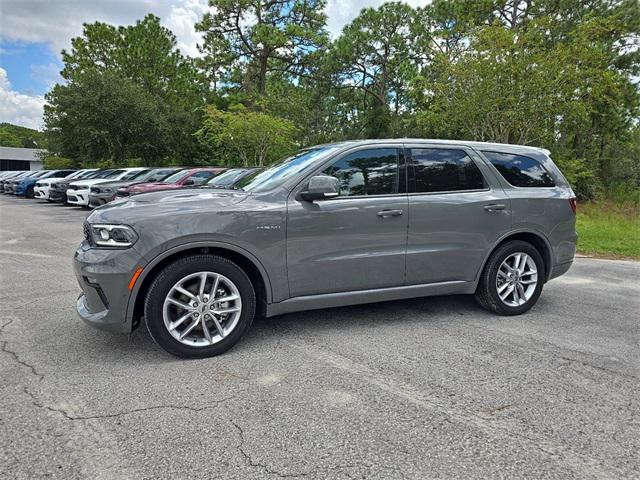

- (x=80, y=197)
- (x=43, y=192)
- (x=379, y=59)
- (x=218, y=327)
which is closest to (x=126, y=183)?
(x=80, y=197)

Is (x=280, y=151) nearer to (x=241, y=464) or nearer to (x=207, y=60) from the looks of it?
(x=207, y=60)

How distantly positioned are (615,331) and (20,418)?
4852mm

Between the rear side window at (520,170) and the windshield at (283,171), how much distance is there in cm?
179

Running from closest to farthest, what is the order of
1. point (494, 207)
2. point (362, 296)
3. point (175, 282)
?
point (175, 282)
point (362, 296)
point (494, 207)

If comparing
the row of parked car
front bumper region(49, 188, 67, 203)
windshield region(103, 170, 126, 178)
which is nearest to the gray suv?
the row of parked car

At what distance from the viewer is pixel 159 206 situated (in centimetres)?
357

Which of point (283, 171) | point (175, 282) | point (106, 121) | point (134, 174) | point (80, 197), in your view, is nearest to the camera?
point (175, 282)

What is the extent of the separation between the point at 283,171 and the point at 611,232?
10.3 meters

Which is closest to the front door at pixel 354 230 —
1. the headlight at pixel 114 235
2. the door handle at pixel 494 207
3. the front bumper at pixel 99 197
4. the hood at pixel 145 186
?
the door handle at pixel 494 207

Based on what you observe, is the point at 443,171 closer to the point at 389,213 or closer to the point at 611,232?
the point at 389,213

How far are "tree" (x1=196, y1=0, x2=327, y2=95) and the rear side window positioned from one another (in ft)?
98.5

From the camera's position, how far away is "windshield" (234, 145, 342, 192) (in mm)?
4020

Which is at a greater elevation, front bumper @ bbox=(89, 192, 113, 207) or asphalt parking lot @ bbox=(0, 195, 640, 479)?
front bumper @ bbox=(89, 192, 113, 207)

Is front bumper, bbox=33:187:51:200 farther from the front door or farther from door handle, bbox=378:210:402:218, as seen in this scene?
door handle, bbox=378:210:402:218
